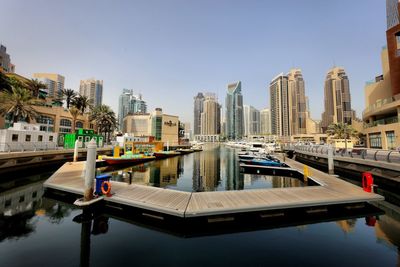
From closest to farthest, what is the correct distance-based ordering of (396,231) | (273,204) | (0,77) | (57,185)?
(396,231) → (273,204) → (57,185) → (0,77)

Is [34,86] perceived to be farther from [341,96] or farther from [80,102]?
[341,96]

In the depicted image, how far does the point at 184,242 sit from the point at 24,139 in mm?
37912

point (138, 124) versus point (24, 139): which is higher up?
point (138, 124)

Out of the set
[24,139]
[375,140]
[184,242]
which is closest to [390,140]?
[375,140]

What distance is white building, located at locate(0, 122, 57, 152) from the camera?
28359mm

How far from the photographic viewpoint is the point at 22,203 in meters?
14.4

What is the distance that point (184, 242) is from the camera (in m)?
9.09

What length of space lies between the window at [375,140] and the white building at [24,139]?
69.1 meters

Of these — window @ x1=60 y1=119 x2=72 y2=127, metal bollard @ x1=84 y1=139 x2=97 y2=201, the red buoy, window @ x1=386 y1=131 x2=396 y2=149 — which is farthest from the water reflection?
window @ x1=60 y1=119 x2=72 y2=127

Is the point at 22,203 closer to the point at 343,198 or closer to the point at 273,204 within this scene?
the point at 273,204

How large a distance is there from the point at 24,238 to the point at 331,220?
17964mm

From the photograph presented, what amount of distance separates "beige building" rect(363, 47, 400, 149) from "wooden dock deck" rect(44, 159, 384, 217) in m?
32.5

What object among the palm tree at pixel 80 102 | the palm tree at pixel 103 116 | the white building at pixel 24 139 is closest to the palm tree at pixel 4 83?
the white building at pixel 24 139

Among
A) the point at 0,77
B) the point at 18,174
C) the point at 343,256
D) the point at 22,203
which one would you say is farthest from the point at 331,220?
the point at 0,77
